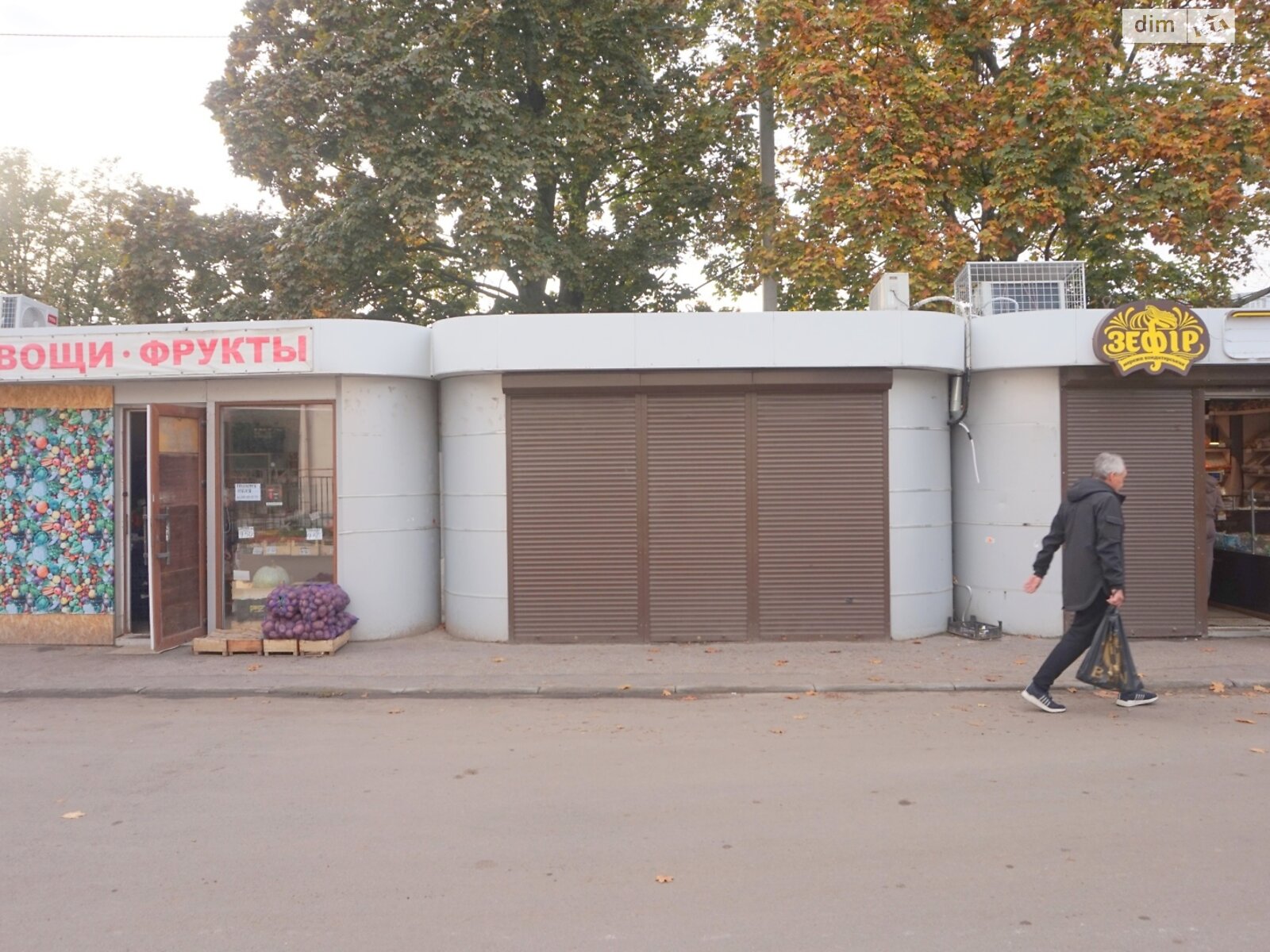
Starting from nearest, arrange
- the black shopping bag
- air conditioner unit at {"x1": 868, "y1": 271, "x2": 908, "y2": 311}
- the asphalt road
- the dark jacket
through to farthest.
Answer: the asphalt road → the dark jacket → the black shopping bag → air conditioner unit at {"x1": 868, "y1": 271, "x2": 908, "y2": 311}

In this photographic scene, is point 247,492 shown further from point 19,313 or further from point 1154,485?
point 1154,485

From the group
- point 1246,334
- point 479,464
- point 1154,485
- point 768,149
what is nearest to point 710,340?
point 479,464

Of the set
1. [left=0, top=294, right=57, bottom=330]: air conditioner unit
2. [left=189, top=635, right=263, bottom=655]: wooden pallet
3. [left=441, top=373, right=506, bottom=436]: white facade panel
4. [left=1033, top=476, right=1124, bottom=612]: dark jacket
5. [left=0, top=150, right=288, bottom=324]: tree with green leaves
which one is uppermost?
[left=0, top=150, right=288, bottom=324]: tree with green leaves

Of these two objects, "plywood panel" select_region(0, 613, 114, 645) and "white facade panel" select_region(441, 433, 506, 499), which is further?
"plywood panel" select_region(0, 613, 114, 645)

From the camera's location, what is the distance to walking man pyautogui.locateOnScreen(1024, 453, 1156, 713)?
7.12 m

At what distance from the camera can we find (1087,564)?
23.7ft

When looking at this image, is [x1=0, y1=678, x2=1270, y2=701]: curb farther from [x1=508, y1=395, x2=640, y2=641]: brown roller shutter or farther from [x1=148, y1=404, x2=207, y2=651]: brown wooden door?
[x1=508, y1=395, x2=640, y2=641]: brown roller shutter

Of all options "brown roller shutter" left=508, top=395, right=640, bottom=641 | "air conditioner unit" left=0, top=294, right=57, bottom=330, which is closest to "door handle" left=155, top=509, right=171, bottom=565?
"air conditioner unit" left=0, top=294, right=57, bottom=330

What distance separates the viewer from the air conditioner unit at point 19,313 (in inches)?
415

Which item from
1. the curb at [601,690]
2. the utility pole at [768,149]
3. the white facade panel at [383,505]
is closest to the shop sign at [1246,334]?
the curb at [601,690]

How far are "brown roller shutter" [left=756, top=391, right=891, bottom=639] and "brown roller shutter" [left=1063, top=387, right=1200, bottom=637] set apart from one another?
205 cm

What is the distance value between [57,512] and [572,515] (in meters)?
5.51

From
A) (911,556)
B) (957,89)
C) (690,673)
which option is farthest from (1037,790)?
(957,89)

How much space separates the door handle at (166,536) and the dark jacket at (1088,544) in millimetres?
7976
